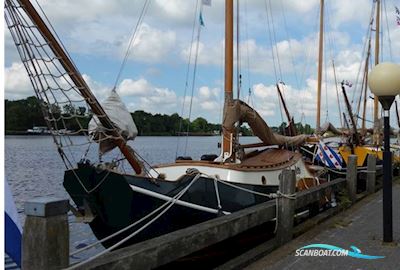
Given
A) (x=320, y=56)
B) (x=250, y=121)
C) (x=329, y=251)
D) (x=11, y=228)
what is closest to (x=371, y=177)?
(x=250, y=121)

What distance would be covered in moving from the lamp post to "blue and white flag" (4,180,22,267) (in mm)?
5587

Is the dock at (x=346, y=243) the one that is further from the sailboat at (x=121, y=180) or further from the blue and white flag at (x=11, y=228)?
the blue and white flag at (x=11, y=228)

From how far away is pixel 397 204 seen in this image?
12.2 metres

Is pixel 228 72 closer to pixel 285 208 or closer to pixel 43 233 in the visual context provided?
pixel 285 208

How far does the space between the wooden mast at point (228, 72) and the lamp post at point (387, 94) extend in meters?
3.89

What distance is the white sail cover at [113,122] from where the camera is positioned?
8.84 metres

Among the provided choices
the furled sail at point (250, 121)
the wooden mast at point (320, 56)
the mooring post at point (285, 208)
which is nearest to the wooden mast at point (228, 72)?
the furled sail at point (250, 121)

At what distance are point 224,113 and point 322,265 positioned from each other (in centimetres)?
530

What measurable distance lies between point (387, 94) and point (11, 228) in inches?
228

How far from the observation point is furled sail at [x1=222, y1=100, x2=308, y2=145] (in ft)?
36.0

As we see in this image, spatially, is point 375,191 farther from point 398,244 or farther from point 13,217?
point 13,217

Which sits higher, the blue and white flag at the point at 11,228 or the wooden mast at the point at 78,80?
the wooden mast at the point at 78,80

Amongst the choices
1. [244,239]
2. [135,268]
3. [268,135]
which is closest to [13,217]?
[135,268]

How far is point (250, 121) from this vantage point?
11812 mm
